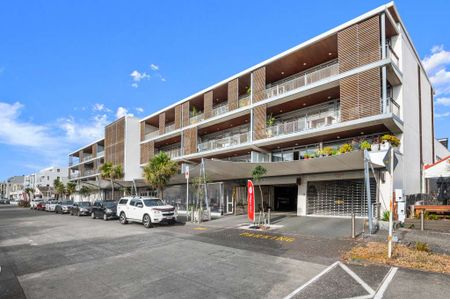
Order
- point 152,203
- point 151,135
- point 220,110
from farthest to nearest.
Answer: point 151,135 < point 220,110 < point 152,203

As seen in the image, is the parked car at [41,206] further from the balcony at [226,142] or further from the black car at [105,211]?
the balcony at [226,142]

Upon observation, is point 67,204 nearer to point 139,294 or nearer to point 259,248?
point 259,248

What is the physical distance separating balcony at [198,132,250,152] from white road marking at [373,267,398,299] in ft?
61.8

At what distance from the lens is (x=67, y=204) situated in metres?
34.0

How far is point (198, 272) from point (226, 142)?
70.7ft

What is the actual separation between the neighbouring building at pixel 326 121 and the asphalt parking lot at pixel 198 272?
309 inches

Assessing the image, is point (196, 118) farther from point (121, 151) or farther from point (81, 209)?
point (121, 151)

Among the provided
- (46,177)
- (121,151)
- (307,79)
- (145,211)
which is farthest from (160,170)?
(46,177)

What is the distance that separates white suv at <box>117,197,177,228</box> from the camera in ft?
58.4

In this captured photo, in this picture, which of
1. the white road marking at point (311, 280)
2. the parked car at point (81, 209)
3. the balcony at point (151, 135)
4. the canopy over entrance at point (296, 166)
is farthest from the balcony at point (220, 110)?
the white road marking at point (311, 280)

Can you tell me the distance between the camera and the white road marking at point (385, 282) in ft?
19.2

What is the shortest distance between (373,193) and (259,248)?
11.5 metres

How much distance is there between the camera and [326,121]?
20.4m

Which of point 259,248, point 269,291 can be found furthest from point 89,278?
point 259,248
